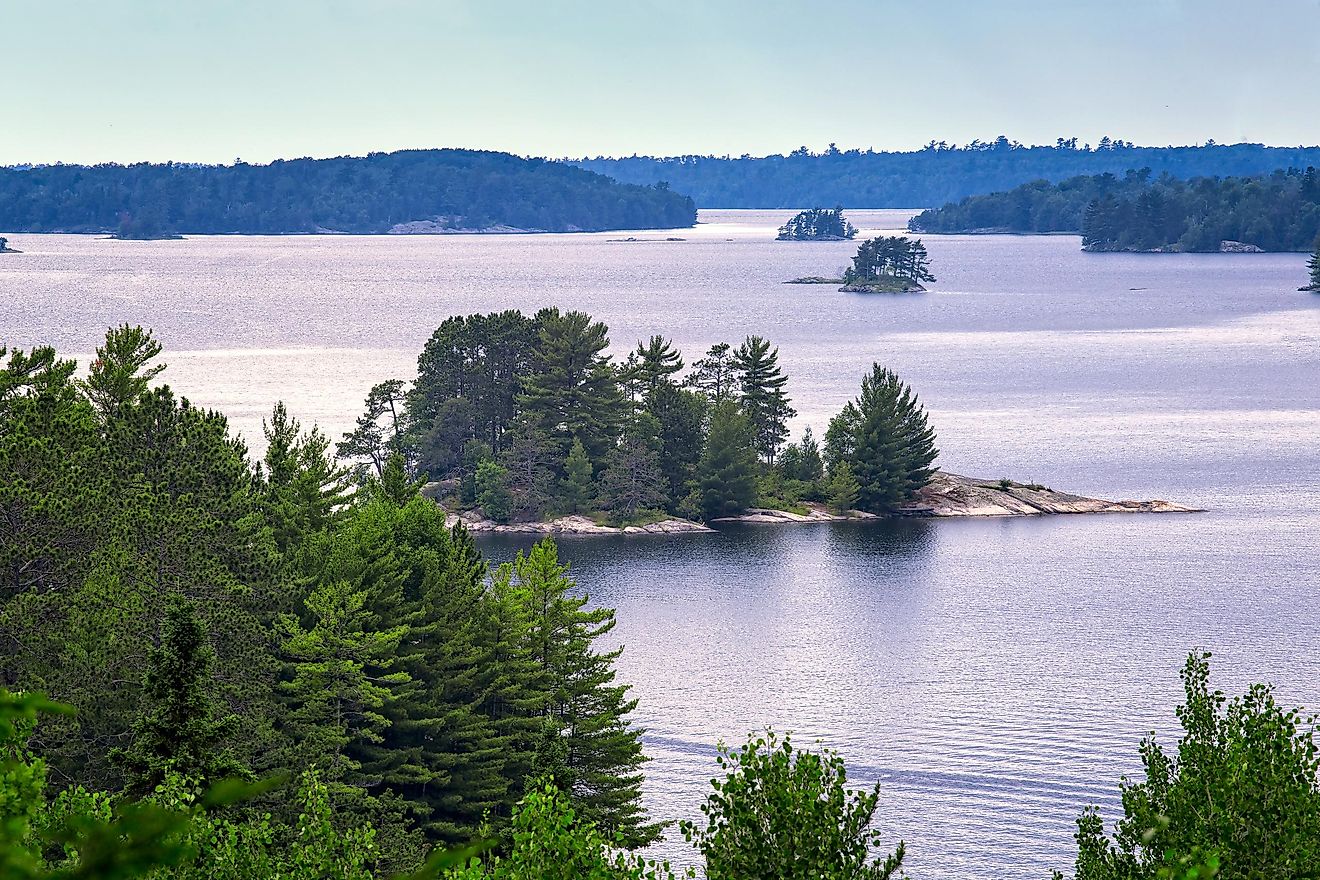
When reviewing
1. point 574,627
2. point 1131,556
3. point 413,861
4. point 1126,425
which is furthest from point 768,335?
point 413,861

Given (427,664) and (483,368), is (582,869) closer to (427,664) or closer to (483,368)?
(427,664)

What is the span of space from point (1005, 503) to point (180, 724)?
3375 inches

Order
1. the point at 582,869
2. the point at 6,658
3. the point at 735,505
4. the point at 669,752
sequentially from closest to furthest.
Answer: the point at 582,869, the point at 6,658, the point at 669,752, the point at 735,505

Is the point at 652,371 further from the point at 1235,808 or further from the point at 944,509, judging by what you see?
the point at 1235,808

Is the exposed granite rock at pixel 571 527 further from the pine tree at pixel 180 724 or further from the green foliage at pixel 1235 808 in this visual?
the green foliage at pixel 1235 808

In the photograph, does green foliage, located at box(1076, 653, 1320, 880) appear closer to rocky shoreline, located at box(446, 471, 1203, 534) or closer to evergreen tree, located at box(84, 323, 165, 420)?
evergreen tree, located at box(84, 323, 165, 420)

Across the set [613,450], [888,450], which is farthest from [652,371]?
[888,450]

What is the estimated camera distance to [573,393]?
105625mm

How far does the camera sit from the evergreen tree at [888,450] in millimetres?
106250

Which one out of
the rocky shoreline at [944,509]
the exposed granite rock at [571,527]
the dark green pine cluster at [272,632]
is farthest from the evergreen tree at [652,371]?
the dark green pine cluster at [272,632]

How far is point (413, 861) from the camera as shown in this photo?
Result: 34.4 meters

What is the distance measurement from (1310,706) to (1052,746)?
11.4m

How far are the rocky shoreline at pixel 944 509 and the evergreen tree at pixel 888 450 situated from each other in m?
1.29

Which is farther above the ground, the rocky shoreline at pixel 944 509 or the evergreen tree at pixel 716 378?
the evergreen tree at pixel 716 378
